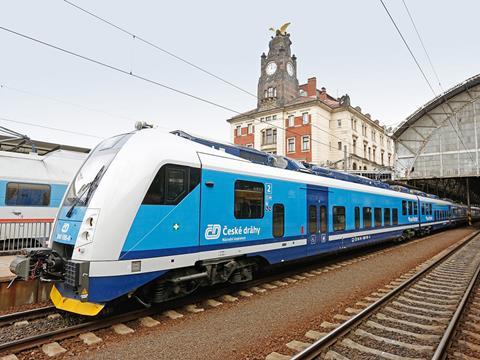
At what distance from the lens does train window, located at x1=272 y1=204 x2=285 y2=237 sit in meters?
7.80

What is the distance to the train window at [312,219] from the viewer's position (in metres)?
9.16

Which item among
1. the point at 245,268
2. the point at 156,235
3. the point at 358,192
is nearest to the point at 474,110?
the point at 358,192

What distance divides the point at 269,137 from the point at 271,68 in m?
11.7

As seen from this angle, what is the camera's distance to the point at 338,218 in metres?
10.6

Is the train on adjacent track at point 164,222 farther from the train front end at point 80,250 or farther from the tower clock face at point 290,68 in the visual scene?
the tower clock face at point 290,68

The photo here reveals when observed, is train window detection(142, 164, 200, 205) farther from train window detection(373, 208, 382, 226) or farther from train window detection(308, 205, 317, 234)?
train window detection(373, 208, 382, 226)

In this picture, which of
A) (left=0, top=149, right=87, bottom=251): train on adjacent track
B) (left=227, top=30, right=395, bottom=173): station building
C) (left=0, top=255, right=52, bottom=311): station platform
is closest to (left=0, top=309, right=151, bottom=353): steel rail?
(left=0, top=255, right=52, bottom=311): station platform

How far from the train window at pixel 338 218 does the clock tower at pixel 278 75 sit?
41.3m

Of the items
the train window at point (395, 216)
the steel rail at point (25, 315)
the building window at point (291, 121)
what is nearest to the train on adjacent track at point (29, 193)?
the steel rail at point (25, 315)

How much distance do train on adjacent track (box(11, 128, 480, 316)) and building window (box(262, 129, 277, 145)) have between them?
1638 inches

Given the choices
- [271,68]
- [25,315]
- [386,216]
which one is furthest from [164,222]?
[271,68]

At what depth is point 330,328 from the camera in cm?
501

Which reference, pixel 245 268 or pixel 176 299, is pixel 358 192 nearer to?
pixel 245 268

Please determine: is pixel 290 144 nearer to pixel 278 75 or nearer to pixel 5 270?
pixel 278 75
